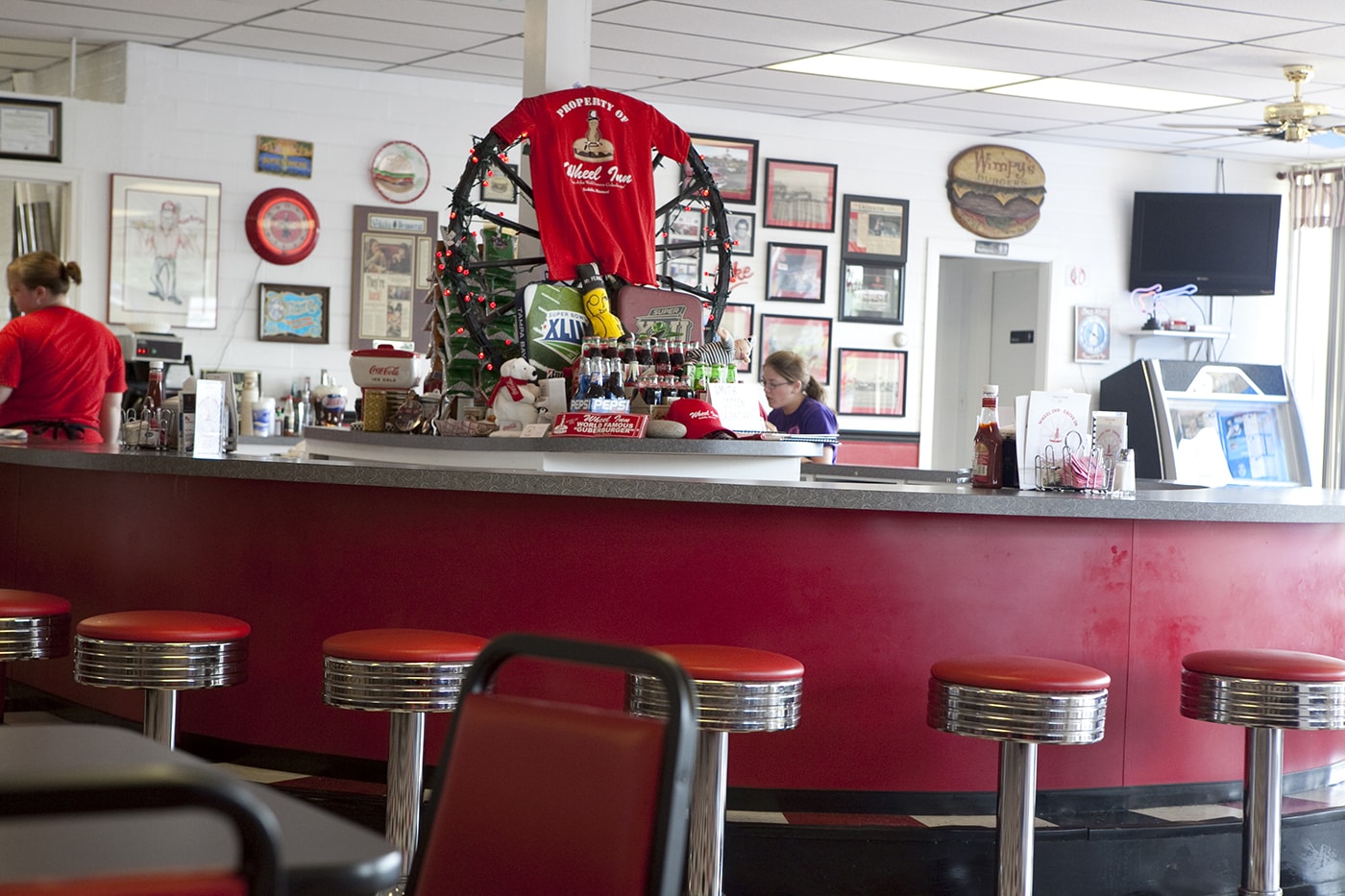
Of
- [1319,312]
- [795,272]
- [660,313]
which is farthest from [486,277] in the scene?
[1319,312]

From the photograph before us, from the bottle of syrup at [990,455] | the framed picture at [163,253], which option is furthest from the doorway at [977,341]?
the bottle of syrup at [990,455]

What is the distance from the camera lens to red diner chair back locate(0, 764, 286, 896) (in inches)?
44.1

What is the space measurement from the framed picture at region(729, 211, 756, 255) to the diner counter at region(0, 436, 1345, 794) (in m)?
5.07

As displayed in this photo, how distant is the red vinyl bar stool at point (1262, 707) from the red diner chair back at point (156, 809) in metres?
2.70

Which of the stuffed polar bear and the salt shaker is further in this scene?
the stuffed polar bear

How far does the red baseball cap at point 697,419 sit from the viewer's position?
171 inches

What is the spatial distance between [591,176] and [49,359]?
229 centimetres

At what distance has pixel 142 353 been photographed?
7203mm

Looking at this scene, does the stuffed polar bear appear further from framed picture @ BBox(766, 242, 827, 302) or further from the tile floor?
framed picture @ BBox(766, 242, 827, 302)

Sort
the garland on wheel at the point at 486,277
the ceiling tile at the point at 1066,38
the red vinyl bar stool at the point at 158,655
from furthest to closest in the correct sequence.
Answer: the ceiling tile at the point at 1066,38 → the garland on wheel at the point at 486,277 → the red vinyl bar stool at the point at 158,655

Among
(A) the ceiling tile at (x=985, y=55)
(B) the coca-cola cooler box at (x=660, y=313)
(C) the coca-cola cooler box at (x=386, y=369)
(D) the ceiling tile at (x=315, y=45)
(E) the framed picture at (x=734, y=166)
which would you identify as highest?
(A) the ceiling tile at (x=985, y=55)

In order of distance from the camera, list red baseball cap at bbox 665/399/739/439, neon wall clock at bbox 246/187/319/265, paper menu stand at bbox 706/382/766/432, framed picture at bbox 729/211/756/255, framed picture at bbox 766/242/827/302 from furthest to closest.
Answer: framed picture at bbox 766/242/827/302 → framed picture at bbox 729/211/756/255 → neon wall clock at bbox 246/187/319/265 → paper menu stand at bbox 706/382/766/432 → red baseball cap at bbox 665/399/739/439

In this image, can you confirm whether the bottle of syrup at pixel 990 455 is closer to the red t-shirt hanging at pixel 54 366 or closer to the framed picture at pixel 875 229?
the red t-shirt hanging at pixel 54 366

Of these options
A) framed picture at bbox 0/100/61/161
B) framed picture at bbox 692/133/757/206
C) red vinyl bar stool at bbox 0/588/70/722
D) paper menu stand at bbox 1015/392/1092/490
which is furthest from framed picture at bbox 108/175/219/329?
paper menu stand at bbox 1015/392/1092/490
